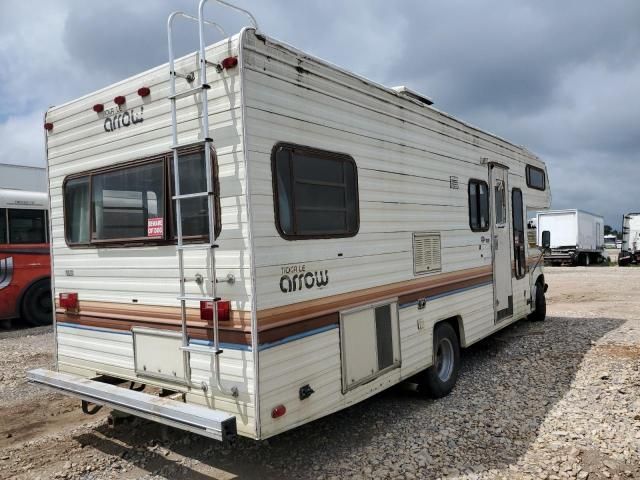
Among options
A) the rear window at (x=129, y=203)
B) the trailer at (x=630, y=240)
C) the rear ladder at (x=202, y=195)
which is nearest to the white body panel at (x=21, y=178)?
the rear window at (x=129, y=203)

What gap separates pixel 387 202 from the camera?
15.9ft

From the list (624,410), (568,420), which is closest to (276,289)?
(568,420)

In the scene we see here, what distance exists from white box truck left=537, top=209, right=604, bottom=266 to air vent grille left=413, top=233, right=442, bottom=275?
22.7 m

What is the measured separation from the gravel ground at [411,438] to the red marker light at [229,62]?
285 centimetres

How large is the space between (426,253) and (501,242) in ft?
8.00

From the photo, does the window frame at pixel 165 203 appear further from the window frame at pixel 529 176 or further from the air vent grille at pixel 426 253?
the window frame at pixel 529 176

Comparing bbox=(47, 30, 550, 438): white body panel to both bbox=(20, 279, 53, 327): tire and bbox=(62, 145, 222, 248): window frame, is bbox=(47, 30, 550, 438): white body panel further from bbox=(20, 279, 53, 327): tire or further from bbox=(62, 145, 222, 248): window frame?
bbox=(20, 279, 53, 327): tire

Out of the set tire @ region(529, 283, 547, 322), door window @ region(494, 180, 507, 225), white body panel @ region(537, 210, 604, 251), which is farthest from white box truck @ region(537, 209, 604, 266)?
door window @ region(494, 180, 507, 225)

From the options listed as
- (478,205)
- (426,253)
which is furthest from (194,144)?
(478,205)

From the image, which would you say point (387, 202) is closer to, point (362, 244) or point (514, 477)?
point (362, 244)

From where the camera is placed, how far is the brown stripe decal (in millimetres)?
3490

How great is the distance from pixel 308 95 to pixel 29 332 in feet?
30.1

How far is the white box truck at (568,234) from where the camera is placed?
26.9m

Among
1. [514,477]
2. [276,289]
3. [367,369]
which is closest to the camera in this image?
[276,289]
